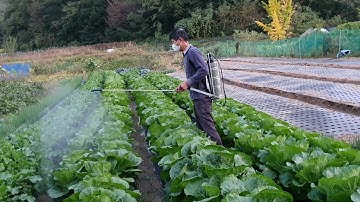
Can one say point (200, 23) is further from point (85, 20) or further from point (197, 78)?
point (197, 78)

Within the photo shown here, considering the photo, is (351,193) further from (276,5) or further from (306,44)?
(276,5)

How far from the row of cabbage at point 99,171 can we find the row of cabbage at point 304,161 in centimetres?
118

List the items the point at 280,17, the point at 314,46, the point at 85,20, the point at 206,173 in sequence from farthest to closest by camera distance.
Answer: the point at 85,20 → the point at 280,17 → the point at 314,46 → the point at 206,173

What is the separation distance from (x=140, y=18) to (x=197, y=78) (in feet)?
143

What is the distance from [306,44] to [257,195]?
2116 centimetres

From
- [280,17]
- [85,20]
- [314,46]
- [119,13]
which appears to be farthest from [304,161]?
[85,20]

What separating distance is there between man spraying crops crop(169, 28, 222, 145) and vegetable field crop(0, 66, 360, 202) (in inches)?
11.7

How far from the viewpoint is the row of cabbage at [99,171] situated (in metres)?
3.14

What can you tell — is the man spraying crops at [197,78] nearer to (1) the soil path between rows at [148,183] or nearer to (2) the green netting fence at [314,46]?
(1) the soil path between rows at [148,183]

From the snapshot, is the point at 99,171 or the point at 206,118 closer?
→ the point at 99,171

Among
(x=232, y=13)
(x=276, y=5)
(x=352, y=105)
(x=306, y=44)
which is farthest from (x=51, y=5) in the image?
(x=352, y=105)

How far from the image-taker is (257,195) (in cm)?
259

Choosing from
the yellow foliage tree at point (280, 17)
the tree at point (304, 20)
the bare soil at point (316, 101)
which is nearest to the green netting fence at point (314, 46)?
the yellow foliage tree at point (280, 17)

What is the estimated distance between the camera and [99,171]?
12.4ft
